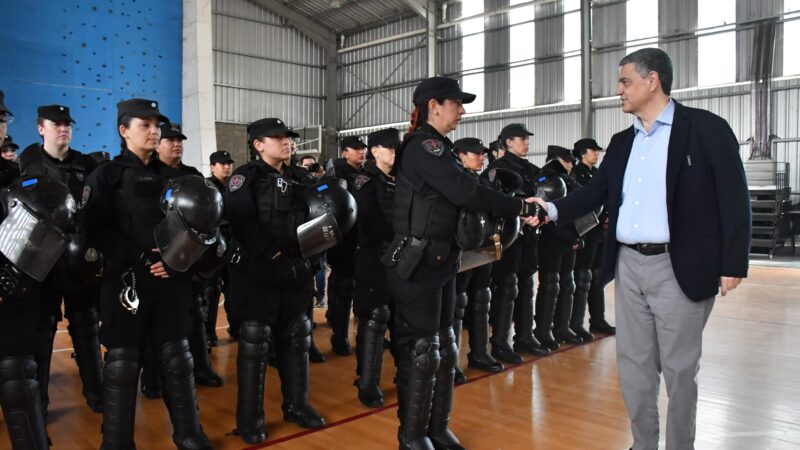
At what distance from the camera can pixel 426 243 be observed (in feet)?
9.15

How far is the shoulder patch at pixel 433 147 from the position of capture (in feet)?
8.96

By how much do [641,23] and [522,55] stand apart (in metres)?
3.17

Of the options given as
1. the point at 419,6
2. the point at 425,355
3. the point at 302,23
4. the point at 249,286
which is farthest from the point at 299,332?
the point at 302,23

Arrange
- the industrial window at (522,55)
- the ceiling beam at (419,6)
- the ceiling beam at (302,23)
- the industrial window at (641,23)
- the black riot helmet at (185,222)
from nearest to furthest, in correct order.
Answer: the black riot helmet at (185,222) < the industrial window at (641,23) < the industrial window at (522,55) < the ceiling beam at (419,6) < the ceiling beam at (302,23)

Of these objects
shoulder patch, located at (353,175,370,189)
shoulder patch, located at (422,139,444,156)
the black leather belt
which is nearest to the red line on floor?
shoulder patch, located at (353,175,370,189)

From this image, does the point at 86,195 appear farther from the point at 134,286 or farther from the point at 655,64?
the point at 655,64

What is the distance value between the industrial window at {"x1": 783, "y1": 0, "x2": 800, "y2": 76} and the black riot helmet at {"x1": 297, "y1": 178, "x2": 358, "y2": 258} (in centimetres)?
1292

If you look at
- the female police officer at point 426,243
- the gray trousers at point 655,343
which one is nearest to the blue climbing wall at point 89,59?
the female police officer at point 426,243

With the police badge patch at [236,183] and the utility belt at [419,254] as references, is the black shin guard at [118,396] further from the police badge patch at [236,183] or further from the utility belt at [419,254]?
the utility belt at [419,254]

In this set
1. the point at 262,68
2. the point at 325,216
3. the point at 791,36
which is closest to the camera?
the point at 325,216

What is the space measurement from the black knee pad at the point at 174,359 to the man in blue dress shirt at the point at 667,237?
1.97 metres

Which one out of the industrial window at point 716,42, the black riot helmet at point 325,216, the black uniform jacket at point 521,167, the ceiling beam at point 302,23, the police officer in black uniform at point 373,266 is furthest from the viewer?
the ceiling beam at point 302,23

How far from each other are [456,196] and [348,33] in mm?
19580

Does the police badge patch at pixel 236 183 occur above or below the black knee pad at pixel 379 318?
above
